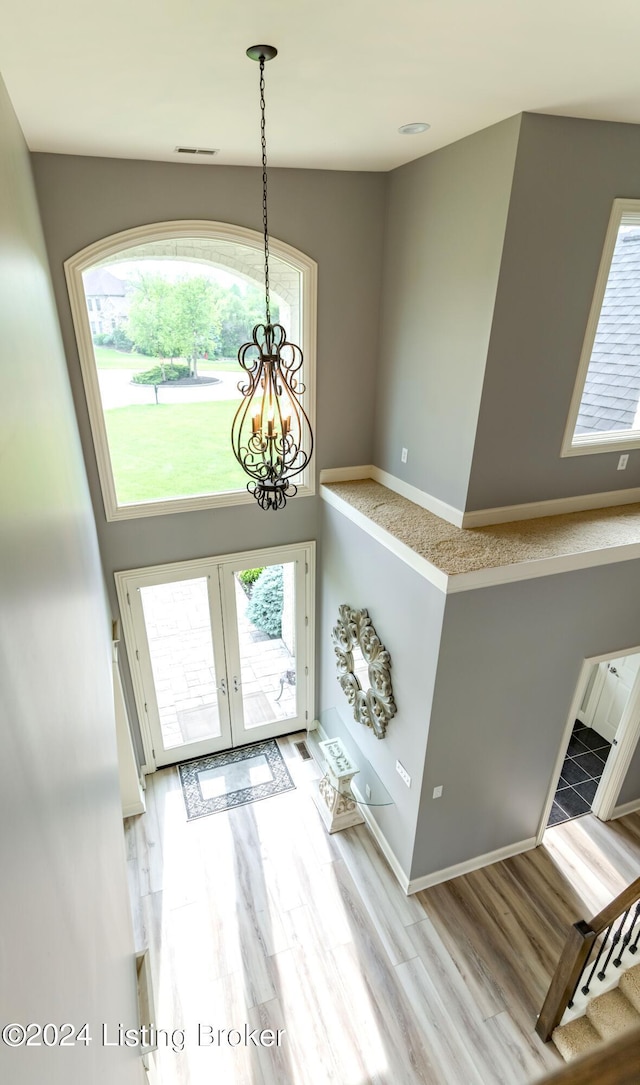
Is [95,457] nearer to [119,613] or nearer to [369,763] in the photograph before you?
[119,613]

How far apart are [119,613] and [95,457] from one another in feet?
4.64

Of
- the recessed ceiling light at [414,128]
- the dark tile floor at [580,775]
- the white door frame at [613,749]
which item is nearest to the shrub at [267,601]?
the white door frame at [613,749]

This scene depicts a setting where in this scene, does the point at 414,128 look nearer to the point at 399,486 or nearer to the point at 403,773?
the point at 399,486

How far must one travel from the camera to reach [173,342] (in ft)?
14.0

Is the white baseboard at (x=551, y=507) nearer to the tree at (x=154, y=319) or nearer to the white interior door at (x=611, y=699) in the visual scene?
the white interior door at (x=611, y=699)

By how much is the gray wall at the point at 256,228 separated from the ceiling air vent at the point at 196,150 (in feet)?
1.08

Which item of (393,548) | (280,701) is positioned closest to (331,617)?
(280,701)

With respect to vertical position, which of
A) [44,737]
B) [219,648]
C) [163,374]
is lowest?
[219,648]

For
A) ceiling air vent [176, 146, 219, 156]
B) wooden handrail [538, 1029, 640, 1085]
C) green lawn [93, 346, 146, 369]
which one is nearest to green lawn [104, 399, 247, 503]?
green lawn [93, 346, 146, 369]

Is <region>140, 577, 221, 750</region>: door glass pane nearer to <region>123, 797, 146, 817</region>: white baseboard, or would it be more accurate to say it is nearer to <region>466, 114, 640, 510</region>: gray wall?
<region>123, 797, 146, 817</region>: white baseboard

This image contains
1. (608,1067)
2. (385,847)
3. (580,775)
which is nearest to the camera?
(608,1067)

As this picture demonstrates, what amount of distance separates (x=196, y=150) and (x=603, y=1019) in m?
6.12

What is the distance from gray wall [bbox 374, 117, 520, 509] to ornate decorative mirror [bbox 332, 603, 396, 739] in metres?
1.26

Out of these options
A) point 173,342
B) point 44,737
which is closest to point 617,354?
point 173,342
